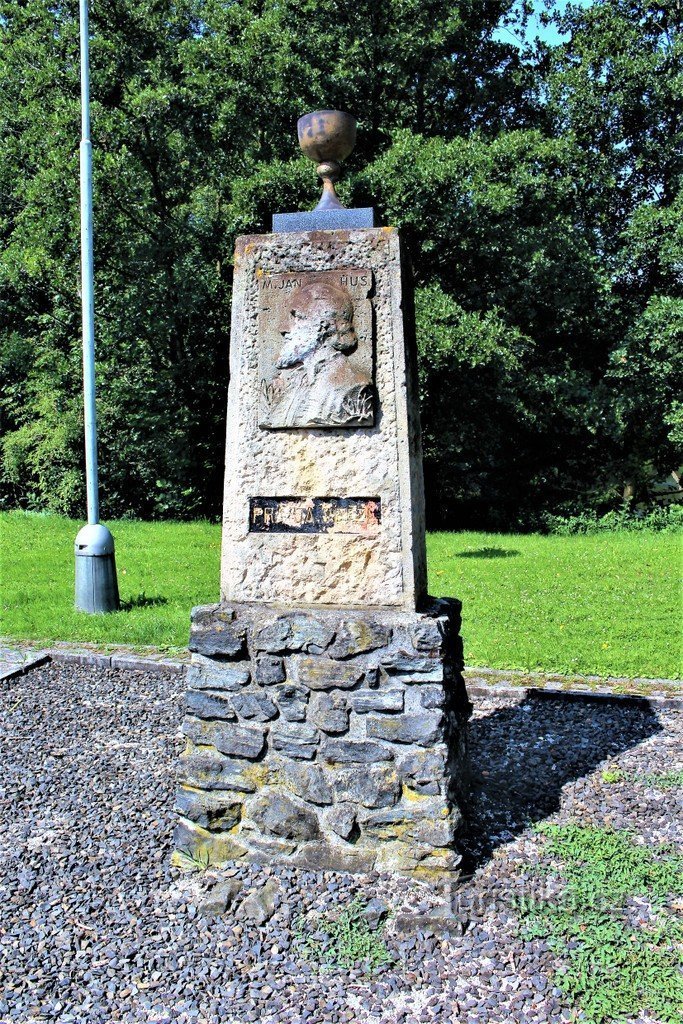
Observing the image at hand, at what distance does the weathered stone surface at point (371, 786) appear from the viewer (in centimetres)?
354

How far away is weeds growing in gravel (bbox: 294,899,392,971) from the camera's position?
303 cm

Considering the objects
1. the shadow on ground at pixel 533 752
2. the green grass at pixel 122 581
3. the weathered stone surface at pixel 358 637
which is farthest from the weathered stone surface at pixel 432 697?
the green grass at pixel 122 581

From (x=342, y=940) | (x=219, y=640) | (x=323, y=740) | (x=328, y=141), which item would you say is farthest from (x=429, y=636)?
(x=328, y=141)

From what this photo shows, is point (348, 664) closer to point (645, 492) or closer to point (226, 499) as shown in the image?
point (226, 499)

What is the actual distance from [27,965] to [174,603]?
5.99 m

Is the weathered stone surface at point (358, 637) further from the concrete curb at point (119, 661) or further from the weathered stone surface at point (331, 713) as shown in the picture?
the concrete curb at point (119, 661)

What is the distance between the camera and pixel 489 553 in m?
12.7

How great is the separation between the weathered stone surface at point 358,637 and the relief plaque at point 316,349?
0.85m

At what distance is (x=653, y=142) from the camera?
702 inches

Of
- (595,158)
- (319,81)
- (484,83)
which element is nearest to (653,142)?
(595,158)

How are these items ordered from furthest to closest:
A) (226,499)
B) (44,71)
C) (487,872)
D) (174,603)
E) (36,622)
Answer: (44,71) → (174,603) → (36,622) → (226,499) → (487,872)

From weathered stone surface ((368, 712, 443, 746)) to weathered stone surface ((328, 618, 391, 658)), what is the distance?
0.29 m

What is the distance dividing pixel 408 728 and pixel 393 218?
43.7 ft

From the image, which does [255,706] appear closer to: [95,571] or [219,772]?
[219,772]
